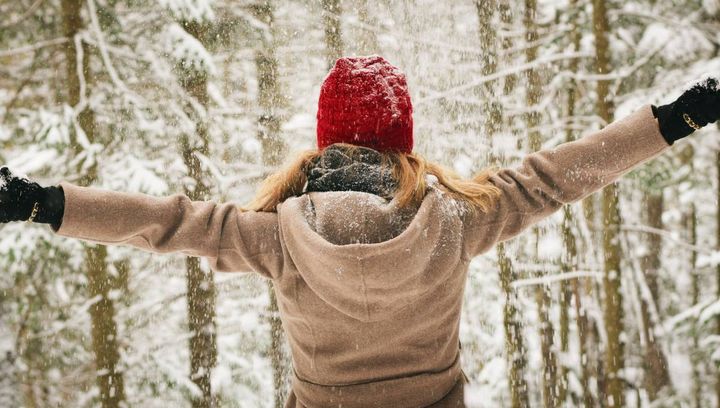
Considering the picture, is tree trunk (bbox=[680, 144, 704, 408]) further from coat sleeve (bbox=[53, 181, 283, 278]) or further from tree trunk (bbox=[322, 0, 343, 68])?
coat sleeve (bbox=[53, 181, 283, 278])

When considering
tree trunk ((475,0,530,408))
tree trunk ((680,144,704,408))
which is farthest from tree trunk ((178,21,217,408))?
tree trunk ((680,144,704,408))

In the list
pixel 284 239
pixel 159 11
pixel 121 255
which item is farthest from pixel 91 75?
pixel 284 239

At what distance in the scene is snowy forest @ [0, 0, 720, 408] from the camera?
20.8 ft

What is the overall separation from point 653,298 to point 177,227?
14629 mm

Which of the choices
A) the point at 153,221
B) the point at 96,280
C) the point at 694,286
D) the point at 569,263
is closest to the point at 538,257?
the point at 569,263

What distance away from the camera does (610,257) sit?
22.5 feet

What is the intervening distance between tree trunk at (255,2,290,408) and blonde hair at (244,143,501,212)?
6.36m

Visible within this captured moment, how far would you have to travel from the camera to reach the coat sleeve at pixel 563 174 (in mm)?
1884

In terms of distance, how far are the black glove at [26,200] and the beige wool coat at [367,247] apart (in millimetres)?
30

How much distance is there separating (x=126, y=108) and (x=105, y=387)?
11.0 ft

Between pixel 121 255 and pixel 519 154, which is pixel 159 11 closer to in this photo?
pixel 121 255

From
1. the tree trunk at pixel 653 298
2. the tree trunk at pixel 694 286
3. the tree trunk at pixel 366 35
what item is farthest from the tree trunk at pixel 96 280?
the tree trunk at pixel 653 298

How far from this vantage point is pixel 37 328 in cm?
784

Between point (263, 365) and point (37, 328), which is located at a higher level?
point (37, 328)
